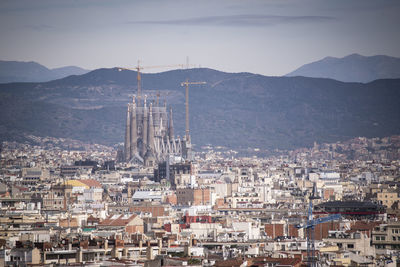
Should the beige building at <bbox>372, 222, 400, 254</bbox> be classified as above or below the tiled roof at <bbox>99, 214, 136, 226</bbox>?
below

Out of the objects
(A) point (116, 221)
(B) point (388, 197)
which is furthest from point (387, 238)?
(B) point (388, 197)

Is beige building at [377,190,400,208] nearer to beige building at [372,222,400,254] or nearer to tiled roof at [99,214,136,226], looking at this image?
tiled roof at [99,214,136,226]

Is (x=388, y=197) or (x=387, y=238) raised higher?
(x=388, y=197)

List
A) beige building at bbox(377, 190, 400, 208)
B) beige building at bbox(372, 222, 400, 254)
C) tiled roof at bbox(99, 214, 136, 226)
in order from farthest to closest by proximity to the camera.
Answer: beige building at bbox(377, 190, 400, 208), tiled roof at bbox(99, 214, 136, 226), beige building at bbox(372, 222, 400, 254)

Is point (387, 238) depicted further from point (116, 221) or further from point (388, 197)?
point (388, 197)

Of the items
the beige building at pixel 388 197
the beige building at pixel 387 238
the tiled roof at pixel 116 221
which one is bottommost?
the beige building at pixel 387 238

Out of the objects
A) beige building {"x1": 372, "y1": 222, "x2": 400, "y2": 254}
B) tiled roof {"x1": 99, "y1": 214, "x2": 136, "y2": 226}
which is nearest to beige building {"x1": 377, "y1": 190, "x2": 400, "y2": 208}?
tiled roof {"x1": 99, "y1": 214, "x2": 136, "y2": 226}

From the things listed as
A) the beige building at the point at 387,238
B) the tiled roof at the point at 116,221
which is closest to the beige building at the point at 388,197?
the tiled roof at the point at 116,221

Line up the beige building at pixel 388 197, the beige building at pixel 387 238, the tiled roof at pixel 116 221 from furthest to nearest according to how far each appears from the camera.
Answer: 1. the beige building at pixel 388 197
2. the tiled roof at pixel 116 221
3. the beige building at pixel 387 238

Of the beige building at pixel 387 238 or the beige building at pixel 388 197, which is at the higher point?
the beige building at pixel 388 197

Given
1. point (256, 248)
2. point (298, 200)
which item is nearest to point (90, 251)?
point (256, 248)

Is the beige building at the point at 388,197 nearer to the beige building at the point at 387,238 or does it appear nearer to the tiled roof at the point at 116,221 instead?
the tiled roof at the point at 116,221

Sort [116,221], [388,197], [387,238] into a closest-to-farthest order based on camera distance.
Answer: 1. [387,238]
2. [116,221]
3. [388,197]
